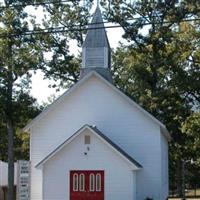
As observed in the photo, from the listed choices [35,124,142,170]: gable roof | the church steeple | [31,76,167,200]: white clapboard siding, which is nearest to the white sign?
[35,124,142,170]: gable roof

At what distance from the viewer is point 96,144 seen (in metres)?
31.3

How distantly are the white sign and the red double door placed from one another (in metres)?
10.5

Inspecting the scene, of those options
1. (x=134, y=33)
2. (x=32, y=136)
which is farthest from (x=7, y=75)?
(x=134, y=33)

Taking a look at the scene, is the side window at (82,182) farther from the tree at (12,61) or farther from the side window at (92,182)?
the tree at (12,61)

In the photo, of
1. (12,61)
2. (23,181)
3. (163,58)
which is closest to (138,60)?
(163,58)

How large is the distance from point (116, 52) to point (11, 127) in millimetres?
13073

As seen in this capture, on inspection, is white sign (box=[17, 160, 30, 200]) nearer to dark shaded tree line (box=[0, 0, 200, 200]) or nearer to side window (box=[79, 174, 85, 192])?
side window (box=[79, 174, 85, 192])

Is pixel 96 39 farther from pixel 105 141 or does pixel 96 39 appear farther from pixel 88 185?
pixel 88 185

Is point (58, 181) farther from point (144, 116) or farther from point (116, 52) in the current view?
point (116, 52)

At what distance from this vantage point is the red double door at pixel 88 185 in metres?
31.4

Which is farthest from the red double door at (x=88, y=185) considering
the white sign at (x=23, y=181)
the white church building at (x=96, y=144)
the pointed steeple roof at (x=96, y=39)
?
the white sign at (x=23, y=181)

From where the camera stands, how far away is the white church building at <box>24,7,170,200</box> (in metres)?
31.1

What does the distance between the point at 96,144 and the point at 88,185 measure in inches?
98.0

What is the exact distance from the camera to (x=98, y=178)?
31.3 metres
